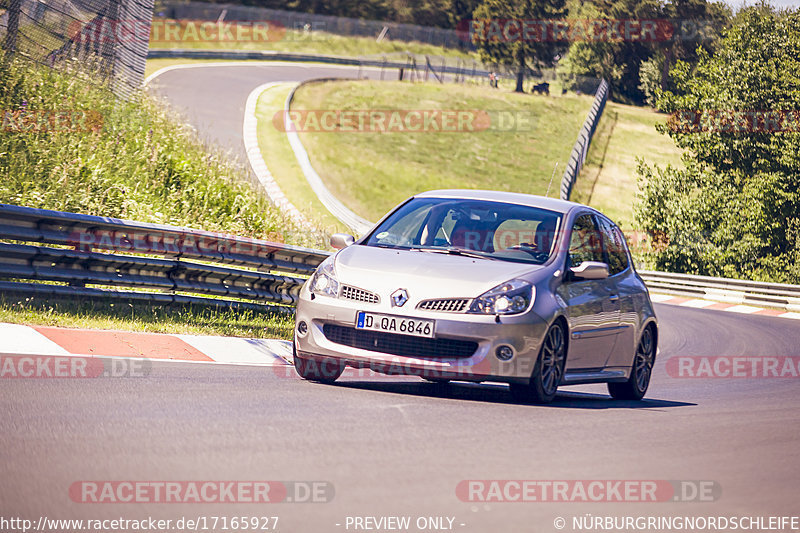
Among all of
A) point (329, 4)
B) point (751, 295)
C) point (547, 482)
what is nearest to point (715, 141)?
point (751, 295)

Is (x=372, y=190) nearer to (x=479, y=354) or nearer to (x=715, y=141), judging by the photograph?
(x=715, y=141)

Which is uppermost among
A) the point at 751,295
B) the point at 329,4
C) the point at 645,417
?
the point at 329,4

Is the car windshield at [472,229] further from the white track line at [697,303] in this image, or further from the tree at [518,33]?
the tree at [518,33]

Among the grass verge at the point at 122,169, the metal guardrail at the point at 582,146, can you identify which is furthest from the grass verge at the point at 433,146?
the grass verge at the point at 122,169

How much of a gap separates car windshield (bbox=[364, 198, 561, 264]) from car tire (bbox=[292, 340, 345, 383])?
3.83ft

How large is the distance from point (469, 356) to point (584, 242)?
2145mm

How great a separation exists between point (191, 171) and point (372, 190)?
23880mm

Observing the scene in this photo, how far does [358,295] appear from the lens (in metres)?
8.09

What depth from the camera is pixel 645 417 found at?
8.37 metres

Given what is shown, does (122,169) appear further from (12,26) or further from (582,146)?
(582,146)

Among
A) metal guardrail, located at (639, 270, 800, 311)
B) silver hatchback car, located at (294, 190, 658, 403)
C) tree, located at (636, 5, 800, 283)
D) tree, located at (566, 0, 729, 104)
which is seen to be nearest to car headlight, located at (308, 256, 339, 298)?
silver hatchback car, located at (294, 190, 658, 403)

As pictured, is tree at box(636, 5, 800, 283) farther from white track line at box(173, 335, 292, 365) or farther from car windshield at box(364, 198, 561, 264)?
car windshield at box(364, 198, 561, 264)

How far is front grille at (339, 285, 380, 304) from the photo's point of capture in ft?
26.2

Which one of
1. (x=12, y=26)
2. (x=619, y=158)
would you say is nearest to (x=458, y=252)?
Result: (x=12, y=26)
